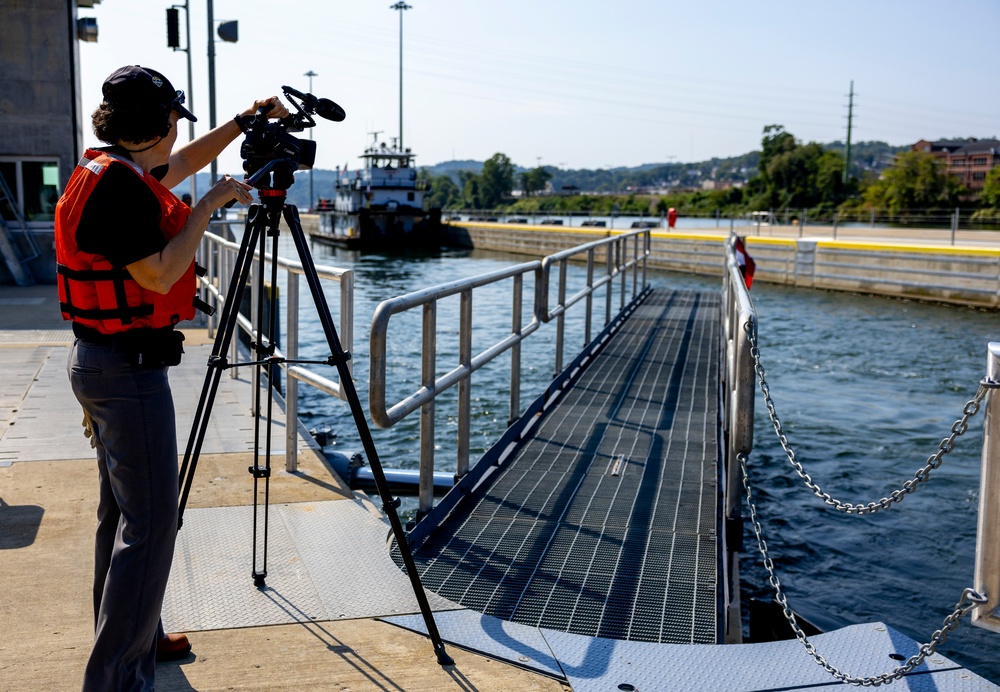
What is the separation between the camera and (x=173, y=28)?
72.8ft

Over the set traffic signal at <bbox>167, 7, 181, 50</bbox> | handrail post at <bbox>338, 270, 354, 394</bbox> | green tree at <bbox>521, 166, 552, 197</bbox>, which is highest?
green tree at <bbox>521, 166, 552, 197</bbox>

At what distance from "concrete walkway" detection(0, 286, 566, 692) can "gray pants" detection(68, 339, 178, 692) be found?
0.38 m

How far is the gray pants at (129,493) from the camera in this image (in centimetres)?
247

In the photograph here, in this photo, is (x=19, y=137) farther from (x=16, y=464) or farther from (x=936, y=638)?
(x=936, y=638)

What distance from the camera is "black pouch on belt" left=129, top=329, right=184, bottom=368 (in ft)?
8.09

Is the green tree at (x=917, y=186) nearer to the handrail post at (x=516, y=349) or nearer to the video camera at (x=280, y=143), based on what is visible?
the handrail post at (x=516, y=349)

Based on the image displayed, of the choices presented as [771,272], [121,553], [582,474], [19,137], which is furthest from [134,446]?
[771,272]

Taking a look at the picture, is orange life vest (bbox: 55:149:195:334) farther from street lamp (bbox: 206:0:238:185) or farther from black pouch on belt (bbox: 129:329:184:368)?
street lamp (bbox: 206:0:238:185)

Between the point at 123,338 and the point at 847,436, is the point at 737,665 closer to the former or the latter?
the point at 123,338

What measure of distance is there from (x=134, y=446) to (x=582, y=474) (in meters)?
3.17

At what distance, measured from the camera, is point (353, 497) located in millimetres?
4758

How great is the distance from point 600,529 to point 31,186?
1667cm

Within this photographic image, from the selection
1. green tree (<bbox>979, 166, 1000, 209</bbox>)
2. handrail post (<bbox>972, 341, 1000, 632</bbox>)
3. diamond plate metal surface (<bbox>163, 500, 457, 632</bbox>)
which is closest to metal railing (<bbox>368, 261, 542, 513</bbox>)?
diamond plate metal surface (<bbox>163, 500, 457, 632</bbox>)

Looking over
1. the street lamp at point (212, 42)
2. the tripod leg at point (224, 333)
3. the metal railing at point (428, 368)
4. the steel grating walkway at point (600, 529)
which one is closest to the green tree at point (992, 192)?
the street lamp at point (212, 42)
